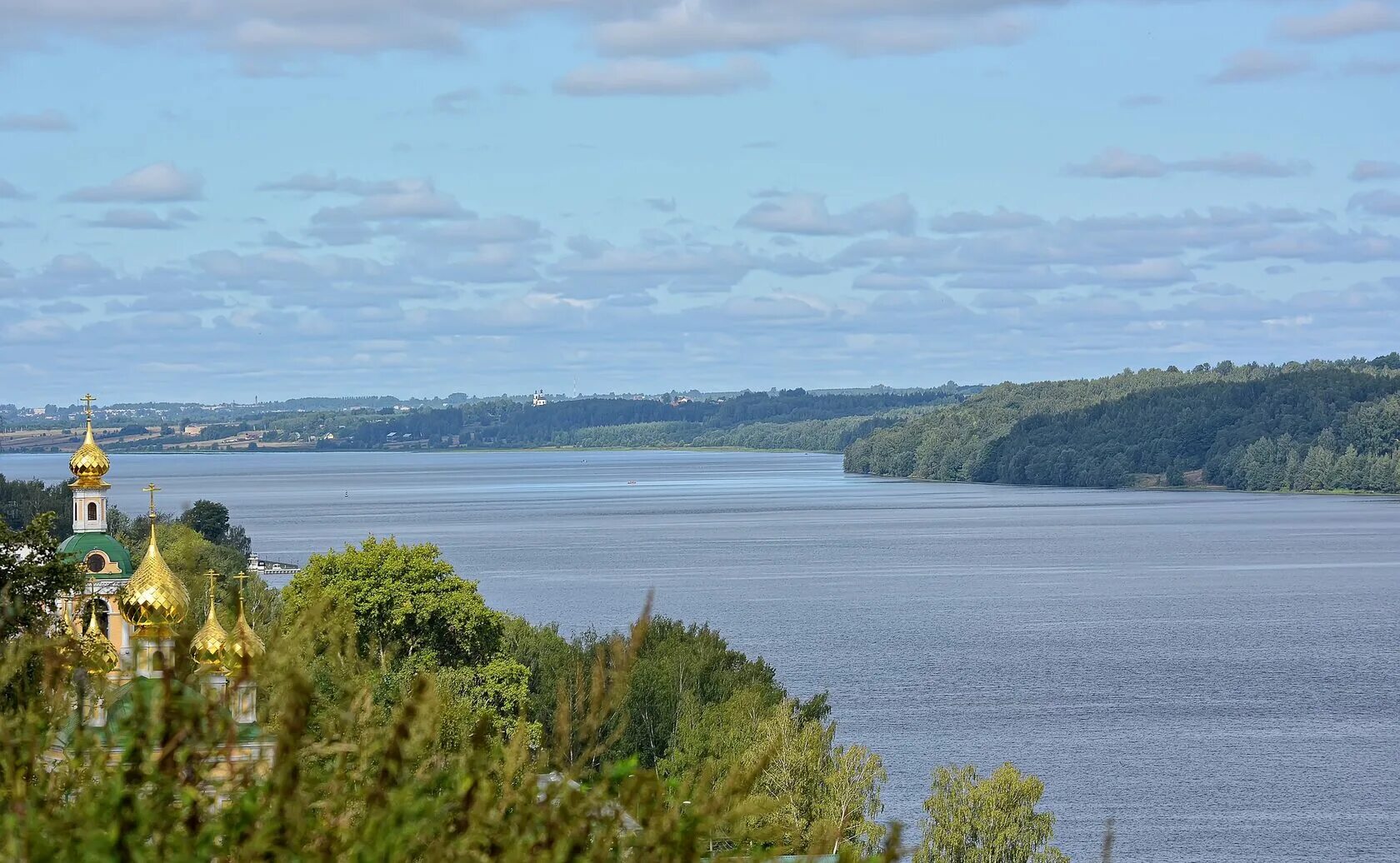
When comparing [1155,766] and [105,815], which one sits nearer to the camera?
[105,815]

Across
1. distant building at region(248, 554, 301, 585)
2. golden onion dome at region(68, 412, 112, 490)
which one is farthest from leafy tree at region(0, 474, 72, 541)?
golden onion dome at region(68, 412, 112, 490)

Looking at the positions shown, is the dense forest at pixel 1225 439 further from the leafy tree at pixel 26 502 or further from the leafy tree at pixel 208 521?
the leafy tree at pixel 26 502

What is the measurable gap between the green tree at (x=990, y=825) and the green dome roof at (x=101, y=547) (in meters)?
17.4

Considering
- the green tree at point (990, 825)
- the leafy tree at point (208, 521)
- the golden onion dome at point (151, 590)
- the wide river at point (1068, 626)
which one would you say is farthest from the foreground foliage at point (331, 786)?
the leafy tree at point (208, 521)

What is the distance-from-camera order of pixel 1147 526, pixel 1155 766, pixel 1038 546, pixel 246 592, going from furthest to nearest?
pixel 1147 526 < pixel 1038 546 < pixel 246 592 < pixel 1155 766

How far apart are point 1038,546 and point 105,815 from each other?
337ft

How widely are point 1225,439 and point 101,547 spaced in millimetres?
154931

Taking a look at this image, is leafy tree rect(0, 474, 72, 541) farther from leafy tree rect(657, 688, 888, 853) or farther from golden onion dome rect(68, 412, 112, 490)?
leafy tree rect(657, 688, 888, 853)

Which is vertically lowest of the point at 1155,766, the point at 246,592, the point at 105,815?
the point at 1155,766

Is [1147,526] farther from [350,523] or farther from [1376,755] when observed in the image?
[1376,755]

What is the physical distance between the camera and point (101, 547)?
38438 mm

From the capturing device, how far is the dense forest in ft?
551

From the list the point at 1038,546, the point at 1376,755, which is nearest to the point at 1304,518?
the point at 1038,546

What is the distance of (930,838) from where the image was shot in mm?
29359
